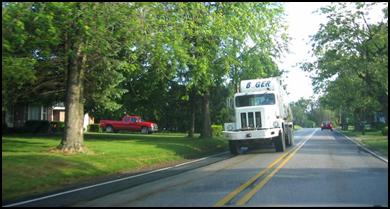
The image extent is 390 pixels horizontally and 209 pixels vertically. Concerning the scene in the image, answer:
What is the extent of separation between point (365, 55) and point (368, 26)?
2.06 meters

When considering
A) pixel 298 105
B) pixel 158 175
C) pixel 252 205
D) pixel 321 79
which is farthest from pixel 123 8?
pixel 298 105

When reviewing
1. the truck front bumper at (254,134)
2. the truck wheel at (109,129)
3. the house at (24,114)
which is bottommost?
the truck front bumper at (254,134)

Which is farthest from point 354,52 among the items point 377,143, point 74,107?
point 74,107

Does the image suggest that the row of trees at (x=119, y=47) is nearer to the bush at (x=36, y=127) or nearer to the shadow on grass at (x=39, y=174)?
the shadow on grass at (x=39, y=174)

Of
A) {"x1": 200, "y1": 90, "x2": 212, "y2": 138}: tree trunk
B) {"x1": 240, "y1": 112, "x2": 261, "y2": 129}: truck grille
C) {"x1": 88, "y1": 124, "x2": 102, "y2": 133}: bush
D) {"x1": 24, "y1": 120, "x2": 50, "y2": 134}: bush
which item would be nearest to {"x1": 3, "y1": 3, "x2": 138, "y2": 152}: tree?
{"x1": 240, "y1": 112, "x2": 261, "y2": 129}: truck grille

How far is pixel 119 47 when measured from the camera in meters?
19.5

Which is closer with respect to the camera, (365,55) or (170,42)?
(170,42)

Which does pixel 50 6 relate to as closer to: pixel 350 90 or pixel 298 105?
pixel 350 90

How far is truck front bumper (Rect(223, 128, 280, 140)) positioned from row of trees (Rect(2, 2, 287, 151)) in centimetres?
334

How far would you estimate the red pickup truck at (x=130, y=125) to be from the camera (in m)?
53.5

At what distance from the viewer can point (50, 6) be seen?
1498 centimetres

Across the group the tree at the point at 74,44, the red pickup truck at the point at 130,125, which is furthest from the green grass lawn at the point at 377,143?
the red pickup truck at the point at 130,125

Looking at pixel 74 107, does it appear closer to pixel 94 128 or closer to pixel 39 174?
pixel 39 174

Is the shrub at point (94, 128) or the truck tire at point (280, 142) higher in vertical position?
the shrub at point (94, 128)
